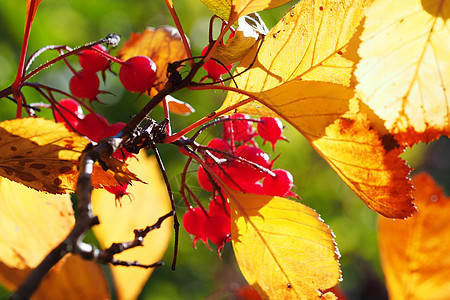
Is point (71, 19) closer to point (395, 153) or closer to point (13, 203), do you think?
point (13, 203)

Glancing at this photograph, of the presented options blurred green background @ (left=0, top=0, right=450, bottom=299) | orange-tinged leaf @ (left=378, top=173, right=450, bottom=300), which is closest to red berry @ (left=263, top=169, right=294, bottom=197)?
orange-tinged leaf @ (left=378, top=173, right=450, bottom=300)

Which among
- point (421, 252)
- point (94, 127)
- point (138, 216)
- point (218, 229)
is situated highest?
point (94, 127)

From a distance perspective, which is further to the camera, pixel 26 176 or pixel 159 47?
pixel 159 47

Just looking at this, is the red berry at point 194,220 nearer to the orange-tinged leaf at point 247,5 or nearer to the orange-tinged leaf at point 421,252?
the orange-tinged leaf at point 247,5

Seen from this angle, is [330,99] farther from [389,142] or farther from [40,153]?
[40,153]

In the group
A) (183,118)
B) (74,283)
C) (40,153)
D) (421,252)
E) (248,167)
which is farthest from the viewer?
(183,118)

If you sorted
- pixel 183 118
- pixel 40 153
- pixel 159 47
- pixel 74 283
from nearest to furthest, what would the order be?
pixel 40 153 → pixel 159 47 → pixel 74 283 → pixel 183 118

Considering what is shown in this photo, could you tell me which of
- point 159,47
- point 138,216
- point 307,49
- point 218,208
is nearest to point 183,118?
point 138,216

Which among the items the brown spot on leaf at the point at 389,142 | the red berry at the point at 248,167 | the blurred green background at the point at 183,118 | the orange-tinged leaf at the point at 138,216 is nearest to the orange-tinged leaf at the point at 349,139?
the brown spot on leaf at the point at 389,142
